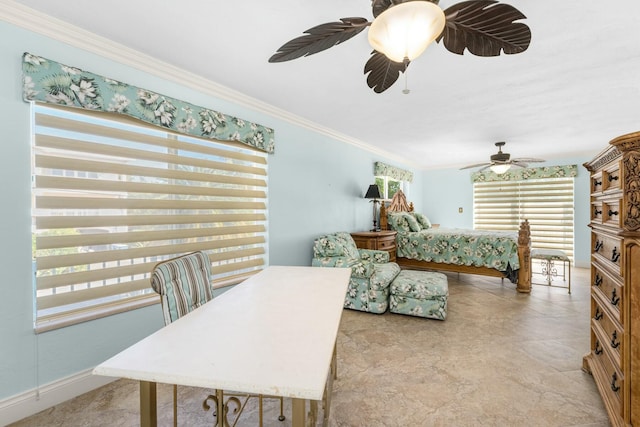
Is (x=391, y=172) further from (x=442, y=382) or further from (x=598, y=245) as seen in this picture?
(x=442, y=382)

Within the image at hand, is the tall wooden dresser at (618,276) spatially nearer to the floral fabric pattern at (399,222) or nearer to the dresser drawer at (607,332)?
the dresser drawer at (607,332)

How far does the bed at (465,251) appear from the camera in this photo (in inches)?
154

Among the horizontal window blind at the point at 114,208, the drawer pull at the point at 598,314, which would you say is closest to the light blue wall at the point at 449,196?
the drawer pull at the point at 598,314

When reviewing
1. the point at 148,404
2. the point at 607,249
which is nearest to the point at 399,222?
the point at 607,249

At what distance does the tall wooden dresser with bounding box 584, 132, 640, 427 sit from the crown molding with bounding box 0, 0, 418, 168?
2.70 meters

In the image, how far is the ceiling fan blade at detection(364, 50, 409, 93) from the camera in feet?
4.50

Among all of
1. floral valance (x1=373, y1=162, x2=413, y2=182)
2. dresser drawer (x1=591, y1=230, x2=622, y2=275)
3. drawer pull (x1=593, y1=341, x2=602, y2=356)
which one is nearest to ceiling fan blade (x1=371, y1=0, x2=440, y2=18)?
dresser drawer (x1=591, y1=230, x2=622, y2=275)

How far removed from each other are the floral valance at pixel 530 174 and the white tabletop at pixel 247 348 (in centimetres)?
640

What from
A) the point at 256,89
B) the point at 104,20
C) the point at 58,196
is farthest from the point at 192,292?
the point at 256,89

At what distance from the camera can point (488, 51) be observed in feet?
3.87

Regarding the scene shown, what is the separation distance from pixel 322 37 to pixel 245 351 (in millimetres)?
1237

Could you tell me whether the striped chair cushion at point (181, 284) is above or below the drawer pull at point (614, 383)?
above

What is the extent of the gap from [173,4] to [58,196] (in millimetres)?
1343

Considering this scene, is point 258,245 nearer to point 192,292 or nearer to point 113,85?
point 192,292
